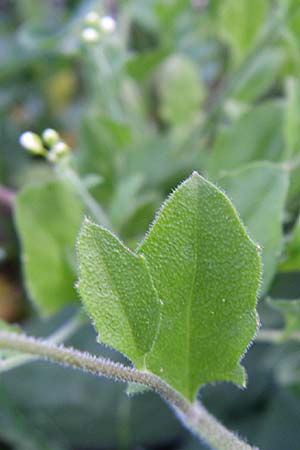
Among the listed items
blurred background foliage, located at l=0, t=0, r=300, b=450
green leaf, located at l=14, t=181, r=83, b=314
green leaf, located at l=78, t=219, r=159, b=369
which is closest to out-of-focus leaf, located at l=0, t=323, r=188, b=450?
blurred background foliage, located at l=0, t=0, r=300, b=450

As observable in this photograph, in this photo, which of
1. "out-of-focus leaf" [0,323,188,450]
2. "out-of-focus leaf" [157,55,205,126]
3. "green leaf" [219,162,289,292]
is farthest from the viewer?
"out-of-focus leaf" [157,55,205,126]

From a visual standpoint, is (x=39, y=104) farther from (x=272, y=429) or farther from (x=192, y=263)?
(x=192, y=263)

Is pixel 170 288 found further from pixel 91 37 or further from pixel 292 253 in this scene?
pixel 91 37

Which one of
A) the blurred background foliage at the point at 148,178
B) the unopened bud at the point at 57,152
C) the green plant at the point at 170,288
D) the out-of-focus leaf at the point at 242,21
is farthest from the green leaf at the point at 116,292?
the out-of-focus leaf at the point at 242,21

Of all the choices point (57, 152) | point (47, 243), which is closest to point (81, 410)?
point (47, 243)

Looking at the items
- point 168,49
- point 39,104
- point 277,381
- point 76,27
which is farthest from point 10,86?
point 277,381

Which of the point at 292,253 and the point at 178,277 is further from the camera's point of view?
the point at 292,253

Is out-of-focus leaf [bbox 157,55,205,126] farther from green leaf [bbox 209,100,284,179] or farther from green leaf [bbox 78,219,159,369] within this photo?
green leaf [bbox 78,219,159,369]

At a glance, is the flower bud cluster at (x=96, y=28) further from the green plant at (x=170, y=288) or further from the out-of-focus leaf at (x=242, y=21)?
the green plant at (x=170, y=288)
